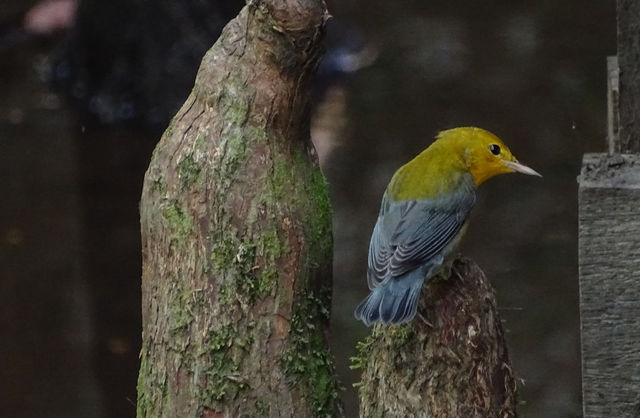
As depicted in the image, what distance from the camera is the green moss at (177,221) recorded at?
246 centimetres

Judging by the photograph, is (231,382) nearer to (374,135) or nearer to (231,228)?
(231,228)

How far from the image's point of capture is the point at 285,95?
254cm

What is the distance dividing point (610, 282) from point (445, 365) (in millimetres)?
530

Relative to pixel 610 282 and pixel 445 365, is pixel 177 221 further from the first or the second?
pixel 610 282

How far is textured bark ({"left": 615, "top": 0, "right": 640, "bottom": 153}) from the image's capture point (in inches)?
107

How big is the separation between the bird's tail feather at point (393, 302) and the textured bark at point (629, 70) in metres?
0.59

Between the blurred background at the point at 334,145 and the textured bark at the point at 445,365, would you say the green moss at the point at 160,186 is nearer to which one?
the textured bark at the point at 445,365

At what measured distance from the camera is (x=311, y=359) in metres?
2.56

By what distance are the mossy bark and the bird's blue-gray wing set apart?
11.4 inches

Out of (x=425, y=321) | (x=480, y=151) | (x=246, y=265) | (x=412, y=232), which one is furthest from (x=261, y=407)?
(x=480, y=151)

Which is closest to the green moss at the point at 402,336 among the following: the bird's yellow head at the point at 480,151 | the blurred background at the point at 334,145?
the bird's yellow head at the point at 480,151

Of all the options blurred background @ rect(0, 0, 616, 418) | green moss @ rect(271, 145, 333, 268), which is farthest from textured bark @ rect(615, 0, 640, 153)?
blurred background @ rect(0, 0, 616, 418)

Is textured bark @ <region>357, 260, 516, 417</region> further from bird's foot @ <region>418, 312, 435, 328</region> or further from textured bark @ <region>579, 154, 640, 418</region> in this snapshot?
textured bark @ <region>579, 154, 640, 418</region>

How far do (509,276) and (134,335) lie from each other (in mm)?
1835
